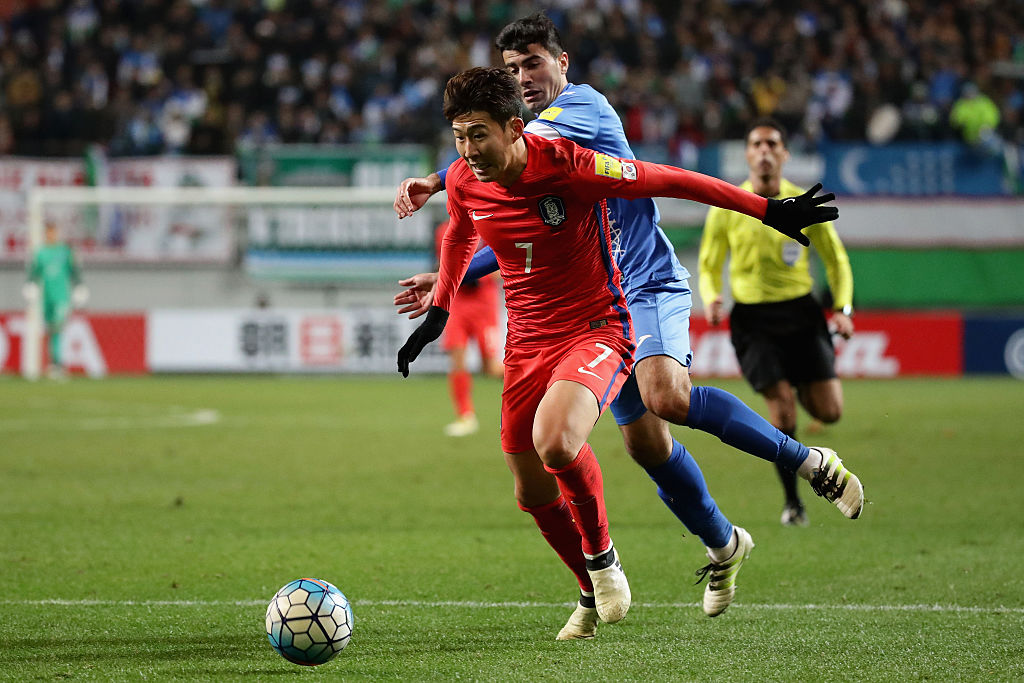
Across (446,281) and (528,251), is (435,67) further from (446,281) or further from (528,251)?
(528,251)

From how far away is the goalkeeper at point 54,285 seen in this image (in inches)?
768

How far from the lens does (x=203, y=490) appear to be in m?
9.00

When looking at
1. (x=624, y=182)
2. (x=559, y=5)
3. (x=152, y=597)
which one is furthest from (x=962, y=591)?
(x=559, y=5)

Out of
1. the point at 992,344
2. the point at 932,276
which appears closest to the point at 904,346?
the point at 992,344

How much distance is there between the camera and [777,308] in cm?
795

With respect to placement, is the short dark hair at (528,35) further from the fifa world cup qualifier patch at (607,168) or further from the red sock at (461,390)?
the red sock at (461,390)

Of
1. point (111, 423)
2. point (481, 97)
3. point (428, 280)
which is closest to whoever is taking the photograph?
point (481, 97)

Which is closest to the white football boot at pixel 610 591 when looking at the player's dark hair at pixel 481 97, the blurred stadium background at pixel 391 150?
the player's dark hair at pixel 481 97

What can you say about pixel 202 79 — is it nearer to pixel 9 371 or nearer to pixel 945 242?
pixel 9 371

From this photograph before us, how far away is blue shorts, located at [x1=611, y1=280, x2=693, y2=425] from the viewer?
504 centimetres

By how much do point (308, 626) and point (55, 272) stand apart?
16911 mm

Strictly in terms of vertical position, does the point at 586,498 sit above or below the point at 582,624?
above

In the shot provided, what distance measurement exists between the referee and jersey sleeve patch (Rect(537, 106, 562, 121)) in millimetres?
2816

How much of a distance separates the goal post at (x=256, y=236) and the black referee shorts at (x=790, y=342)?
528 inches
